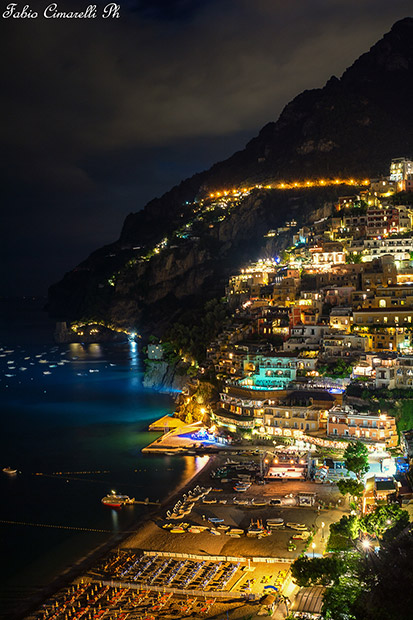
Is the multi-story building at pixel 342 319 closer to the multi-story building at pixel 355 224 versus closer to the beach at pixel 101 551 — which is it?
the beach at pixel 101 551

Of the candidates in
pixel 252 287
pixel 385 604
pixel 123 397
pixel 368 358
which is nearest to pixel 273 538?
pixel 385 604

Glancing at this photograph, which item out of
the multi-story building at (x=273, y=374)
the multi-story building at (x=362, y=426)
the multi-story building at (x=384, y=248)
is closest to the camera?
the multi-story building at (x=362, y=426)

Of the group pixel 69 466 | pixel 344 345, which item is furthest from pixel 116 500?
pixel 344 345

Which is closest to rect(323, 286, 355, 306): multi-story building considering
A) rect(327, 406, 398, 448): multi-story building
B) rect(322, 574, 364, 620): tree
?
rect(327, 406, 398, 448): multi-story building

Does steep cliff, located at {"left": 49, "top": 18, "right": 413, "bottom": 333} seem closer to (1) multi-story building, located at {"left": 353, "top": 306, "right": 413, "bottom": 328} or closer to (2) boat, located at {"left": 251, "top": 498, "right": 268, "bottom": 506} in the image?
(1) multi-story building, located at {"left": 353, "top": 306, "right": 413, "bottom": 328}

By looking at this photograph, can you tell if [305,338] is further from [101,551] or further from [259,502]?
[101,551]

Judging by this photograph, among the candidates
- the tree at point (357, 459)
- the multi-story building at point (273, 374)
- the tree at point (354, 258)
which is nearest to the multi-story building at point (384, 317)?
the multi-story building at point (273, 374)

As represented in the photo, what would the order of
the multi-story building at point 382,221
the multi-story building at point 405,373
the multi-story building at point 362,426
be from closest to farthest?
the multi-story building at point 362,426
the multi-story building at point 405,373
the multi-story building at point 382,221
